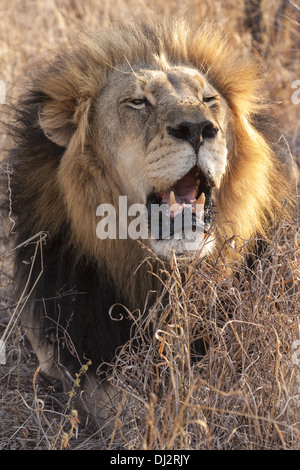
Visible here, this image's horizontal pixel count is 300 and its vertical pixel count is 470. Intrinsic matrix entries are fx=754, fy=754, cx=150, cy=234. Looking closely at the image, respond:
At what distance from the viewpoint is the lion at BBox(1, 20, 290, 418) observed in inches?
132

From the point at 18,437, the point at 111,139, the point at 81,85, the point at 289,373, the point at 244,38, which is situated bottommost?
the point at 18,437

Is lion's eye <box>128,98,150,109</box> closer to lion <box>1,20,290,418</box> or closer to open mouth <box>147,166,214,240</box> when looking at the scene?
lion <box>1,20,290,418</box>

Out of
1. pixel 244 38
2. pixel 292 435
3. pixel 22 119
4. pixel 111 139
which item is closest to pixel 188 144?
pixel 111 139

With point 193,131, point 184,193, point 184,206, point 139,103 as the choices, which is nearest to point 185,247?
point 184,206

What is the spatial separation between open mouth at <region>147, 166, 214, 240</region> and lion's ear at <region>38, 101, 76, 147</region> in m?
0.52

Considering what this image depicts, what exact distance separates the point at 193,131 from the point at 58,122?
0.72 meters

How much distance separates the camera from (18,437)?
11.0 feet

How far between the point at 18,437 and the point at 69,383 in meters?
0.35

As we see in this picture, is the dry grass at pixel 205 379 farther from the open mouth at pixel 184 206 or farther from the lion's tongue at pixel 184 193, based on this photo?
the lion's tongue at pixel 184 193

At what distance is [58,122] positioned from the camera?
3.53m

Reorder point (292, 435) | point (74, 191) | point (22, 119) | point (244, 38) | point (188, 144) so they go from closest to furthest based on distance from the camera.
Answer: point (292, 435)
point (188, 144)
point (74, 191)
point (22, 119)
point (244, 38)

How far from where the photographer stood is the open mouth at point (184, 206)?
10.7ft

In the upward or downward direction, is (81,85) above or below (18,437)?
above
